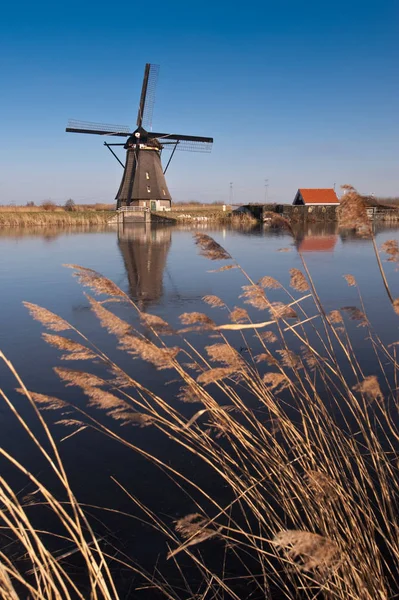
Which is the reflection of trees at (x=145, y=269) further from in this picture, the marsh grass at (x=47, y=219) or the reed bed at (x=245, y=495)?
the marsh grass at (x=47, y=219)

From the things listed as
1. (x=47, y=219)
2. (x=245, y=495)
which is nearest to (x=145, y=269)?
(x=245, y=495)

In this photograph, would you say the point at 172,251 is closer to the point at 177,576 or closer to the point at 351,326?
the point at 351,326

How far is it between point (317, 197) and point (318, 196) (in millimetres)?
174

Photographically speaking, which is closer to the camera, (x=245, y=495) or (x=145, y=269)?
(x=245, y=495)

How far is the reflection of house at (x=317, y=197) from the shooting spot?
44.3 metres

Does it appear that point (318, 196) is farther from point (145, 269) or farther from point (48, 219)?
point (145, 269)

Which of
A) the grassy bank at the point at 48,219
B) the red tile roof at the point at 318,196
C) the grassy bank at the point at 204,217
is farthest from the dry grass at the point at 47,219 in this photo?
the red tile roof at the point at 318,196

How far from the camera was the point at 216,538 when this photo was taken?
233cm

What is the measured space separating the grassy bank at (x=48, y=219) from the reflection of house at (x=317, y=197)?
20210 millimetres

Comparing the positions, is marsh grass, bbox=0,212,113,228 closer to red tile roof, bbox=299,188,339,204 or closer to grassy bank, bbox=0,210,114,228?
grassy bank, bbox=0,210,114,228

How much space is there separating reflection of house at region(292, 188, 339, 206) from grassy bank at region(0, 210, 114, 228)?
20.2 m

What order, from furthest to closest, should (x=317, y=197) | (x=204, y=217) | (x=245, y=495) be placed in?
(x=317, y=197) → (x=204, y=217) → (x=245, y=495)

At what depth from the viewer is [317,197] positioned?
147ft

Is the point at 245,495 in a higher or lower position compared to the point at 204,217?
lower
